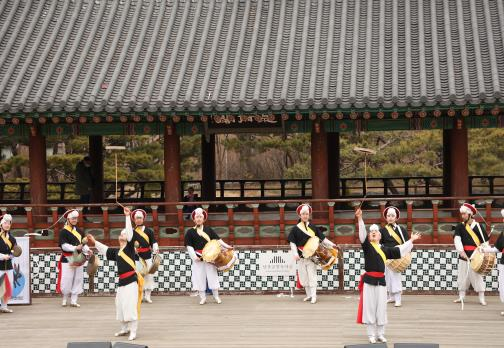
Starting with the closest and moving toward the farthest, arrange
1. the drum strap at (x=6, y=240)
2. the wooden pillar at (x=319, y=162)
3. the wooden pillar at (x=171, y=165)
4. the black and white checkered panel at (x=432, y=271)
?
1. the drum strap at (x=6, y=240)
2. the black and white checkered panel at (x=432, y=271)
3. the wooden pillar at (x=319, y=162)
4. the wooden pillar at (x=171, y=165)

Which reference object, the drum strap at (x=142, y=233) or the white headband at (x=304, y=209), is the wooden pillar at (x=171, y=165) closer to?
the drum strap at (x=142, y=233)

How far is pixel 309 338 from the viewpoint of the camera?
14.0m

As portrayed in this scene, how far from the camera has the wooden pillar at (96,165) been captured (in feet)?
70.8

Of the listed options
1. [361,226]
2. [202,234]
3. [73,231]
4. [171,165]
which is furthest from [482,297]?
[73,231]

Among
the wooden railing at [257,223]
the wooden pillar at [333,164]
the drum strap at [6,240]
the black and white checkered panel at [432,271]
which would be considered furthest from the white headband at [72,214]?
the wooden pillar at [333,164]

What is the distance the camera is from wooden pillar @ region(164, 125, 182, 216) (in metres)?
18.5

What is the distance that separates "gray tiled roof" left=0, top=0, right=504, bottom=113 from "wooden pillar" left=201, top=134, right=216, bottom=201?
2.97 meters

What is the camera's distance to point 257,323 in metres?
15.1

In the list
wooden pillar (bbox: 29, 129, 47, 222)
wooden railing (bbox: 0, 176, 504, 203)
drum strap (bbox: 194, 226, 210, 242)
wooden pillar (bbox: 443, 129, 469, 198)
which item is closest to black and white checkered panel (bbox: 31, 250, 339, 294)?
wooden pillar (bbox: 29, 129, 47, 222)

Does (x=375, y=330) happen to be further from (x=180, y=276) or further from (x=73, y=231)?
(x=73, y=231)

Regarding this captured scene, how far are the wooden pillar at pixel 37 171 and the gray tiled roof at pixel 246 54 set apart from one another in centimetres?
107

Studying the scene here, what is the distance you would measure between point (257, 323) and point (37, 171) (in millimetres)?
6127

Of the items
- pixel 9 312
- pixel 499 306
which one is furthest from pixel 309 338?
pixel 9 312

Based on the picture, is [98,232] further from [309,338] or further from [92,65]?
[309,338]
